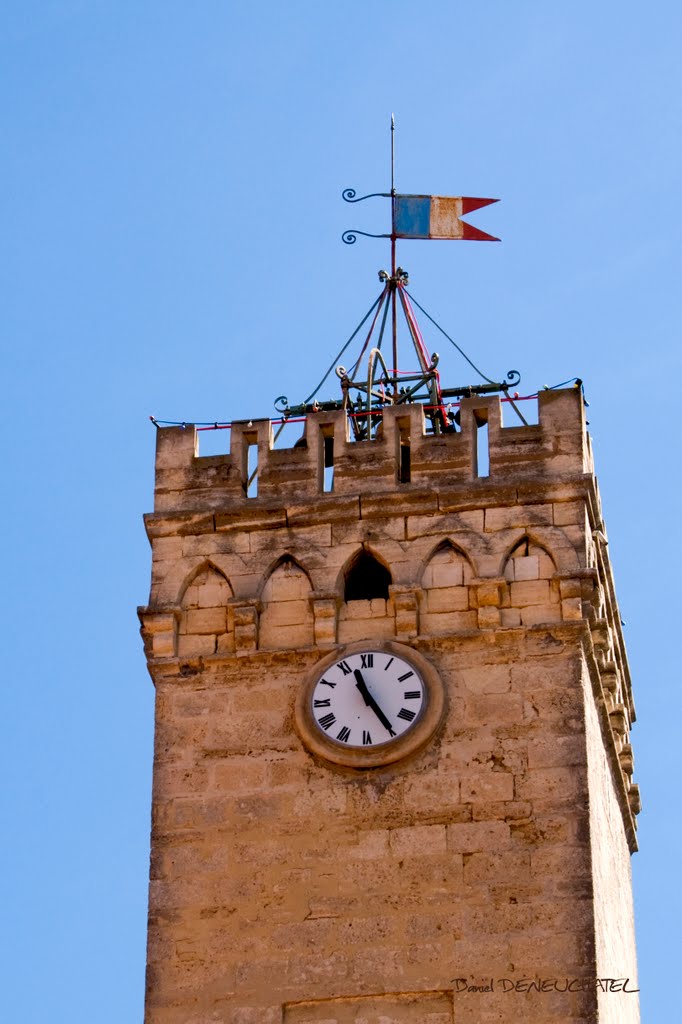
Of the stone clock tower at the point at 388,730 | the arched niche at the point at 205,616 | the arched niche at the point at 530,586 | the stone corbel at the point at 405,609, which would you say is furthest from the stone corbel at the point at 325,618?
the arched niche at the point at 530,586

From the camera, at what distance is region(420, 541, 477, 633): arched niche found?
2952 centimetres

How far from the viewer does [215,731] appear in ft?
96.5

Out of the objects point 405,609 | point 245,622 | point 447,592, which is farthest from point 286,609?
point 447,592

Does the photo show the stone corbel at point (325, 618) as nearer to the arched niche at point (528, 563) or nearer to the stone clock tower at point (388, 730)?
the stone clock tower at point (388, 730)

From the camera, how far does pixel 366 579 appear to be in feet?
99.0

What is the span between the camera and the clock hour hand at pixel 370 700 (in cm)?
2905

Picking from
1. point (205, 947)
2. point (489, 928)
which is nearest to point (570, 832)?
point (489, 928)

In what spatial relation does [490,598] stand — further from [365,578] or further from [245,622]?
[245,622]

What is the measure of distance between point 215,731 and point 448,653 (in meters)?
2.11

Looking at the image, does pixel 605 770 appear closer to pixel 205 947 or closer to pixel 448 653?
pixel 448 653

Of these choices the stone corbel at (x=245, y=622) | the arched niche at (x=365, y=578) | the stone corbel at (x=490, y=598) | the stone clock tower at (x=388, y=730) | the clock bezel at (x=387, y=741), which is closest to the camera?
the stone clock tower at (x=388, y=730)

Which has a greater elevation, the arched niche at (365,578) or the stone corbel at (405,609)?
the arched niche at (365,578)

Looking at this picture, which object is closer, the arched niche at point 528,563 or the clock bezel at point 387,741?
the clock bezel at point 387,741

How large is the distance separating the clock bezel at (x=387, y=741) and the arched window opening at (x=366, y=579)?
2.34ft
